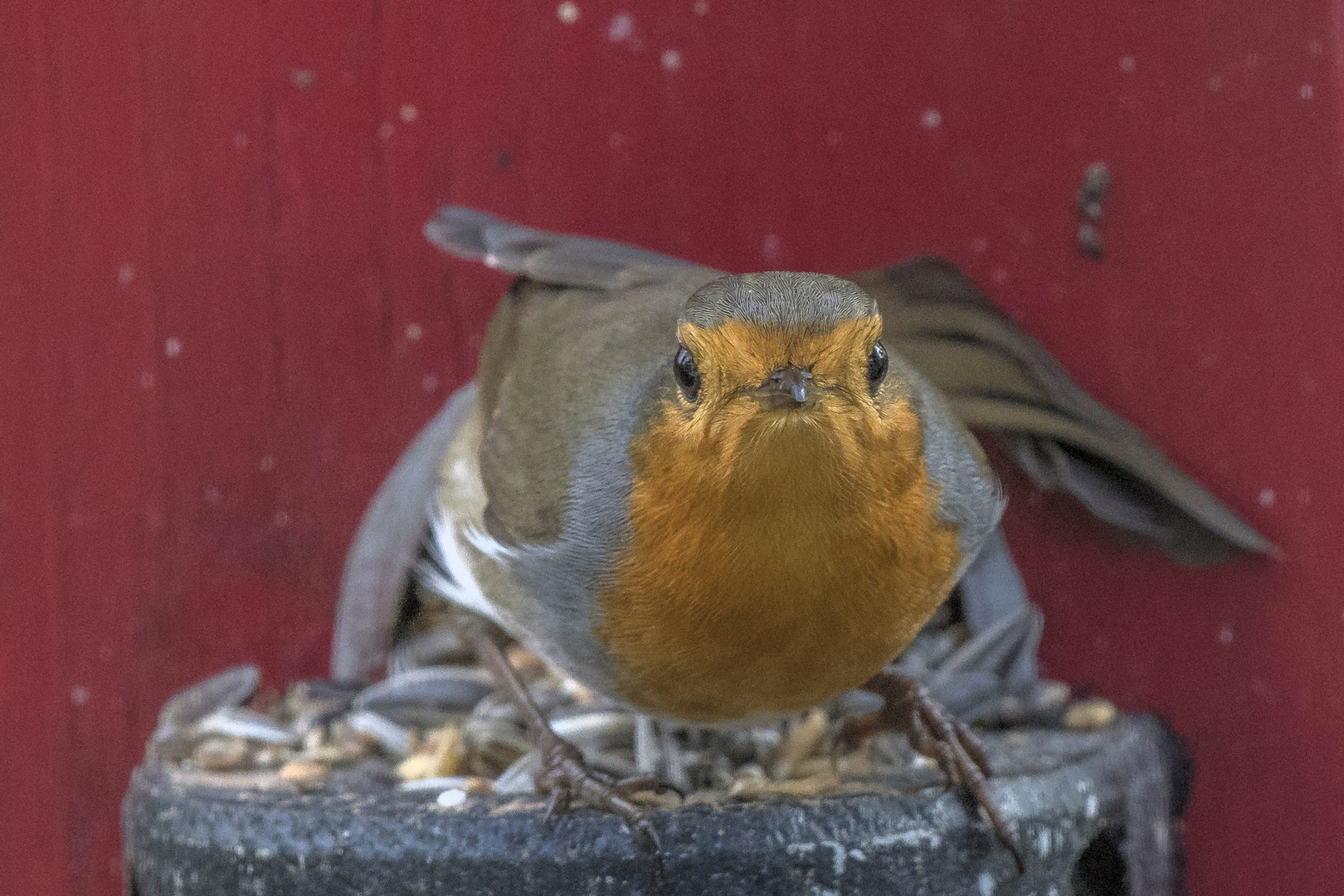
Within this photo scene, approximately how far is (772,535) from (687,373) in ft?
0.73

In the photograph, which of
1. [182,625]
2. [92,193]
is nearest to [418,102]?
[92,193]

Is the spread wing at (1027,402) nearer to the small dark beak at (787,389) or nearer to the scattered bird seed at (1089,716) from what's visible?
the scattered bird seed at (1089,716)

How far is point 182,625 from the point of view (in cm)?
288

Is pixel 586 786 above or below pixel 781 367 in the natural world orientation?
below

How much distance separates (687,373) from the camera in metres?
1.70

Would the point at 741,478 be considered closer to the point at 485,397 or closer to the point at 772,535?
the point at 772,535

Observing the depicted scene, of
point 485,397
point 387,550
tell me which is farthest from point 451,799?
point 387,550

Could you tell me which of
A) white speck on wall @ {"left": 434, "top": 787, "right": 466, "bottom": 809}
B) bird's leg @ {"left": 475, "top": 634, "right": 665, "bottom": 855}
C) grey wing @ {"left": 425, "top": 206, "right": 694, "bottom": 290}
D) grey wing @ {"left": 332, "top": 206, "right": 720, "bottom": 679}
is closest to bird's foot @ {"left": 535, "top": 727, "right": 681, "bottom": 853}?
bird's leg @ {"left": 475, "top": 634, "right": 665, "bottom": 855}

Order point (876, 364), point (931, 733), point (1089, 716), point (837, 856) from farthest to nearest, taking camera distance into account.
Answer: point (1089, 716) → point (931, 733) → point (837, 856) → point (876, 364)

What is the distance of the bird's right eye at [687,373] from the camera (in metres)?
1.68

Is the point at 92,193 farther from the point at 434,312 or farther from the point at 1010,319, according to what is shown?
the point at 1010,319

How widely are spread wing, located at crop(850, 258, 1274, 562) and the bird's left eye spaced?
36.8 inches

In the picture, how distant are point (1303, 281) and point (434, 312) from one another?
1557 mm

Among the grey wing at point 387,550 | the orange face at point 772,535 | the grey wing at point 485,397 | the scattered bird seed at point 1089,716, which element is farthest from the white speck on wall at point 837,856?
the grey wing at point 387,550
